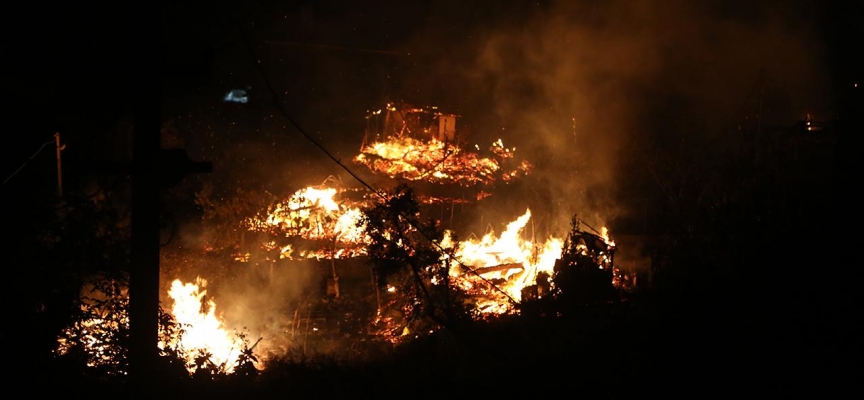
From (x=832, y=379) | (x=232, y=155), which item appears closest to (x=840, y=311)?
(x=832, y=379)

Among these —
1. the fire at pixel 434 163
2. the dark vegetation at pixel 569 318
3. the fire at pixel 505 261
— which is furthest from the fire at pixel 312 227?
the dark vegetation at pixel 569 318

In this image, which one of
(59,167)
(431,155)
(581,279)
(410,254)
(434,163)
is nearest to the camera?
(59,167)

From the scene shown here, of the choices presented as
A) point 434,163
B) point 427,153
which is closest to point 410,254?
point 434,163

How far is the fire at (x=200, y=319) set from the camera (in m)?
13.3

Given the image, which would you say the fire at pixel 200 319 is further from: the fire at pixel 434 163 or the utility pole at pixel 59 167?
the fire at pixel 434 163

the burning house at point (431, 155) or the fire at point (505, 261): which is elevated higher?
the burning house at point (431, 155)

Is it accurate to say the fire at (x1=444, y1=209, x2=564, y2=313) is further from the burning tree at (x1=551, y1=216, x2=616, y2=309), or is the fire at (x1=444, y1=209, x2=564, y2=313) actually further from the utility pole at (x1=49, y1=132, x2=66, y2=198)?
the utility pole at (x1=49, y1=132, x2=66, y2=198)

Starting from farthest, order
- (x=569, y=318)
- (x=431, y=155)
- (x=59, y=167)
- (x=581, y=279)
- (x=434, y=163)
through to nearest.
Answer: (x=431, y=155) → (x=434, y=163) → (x=581, y=279) → (x=569, y=318) → (x=59, y=167)

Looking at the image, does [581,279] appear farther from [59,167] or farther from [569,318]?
[59,167]

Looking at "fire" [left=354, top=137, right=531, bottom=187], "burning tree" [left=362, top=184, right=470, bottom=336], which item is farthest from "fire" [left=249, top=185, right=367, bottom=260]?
"burning tree" [left=362, top=184, right=470, bottom=336]

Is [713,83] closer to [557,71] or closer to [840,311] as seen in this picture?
[557,71]

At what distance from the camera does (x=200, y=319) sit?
13797 millimetres

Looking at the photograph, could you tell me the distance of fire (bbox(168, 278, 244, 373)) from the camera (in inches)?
522

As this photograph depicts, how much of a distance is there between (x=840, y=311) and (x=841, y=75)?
19.0m
